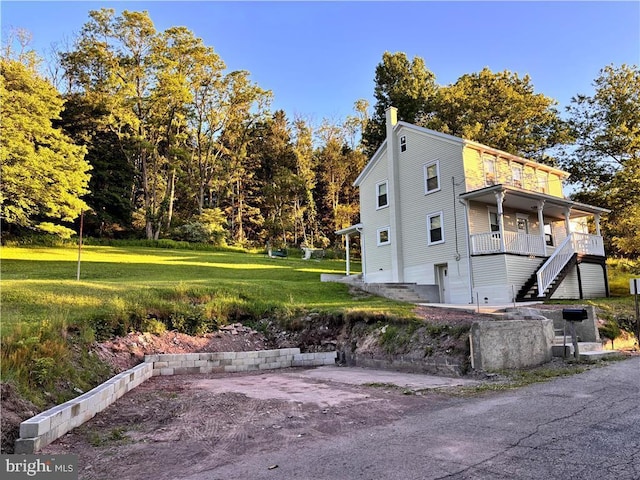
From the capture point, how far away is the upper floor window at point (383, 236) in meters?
22.3

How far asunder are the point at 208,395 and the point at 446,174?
624 inches

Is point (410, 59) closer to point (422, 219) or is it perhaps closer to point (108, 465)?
point (422, 219)

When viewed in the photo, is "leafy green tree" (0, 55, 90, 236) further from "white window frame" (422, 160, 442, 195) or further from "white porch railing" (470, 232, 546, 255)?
"white porch railing" (470, 232, 546, 255)

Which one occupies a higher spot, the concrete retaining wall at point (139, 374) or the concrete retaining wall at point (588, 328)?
the concrete retaining wall at point (588, 328)

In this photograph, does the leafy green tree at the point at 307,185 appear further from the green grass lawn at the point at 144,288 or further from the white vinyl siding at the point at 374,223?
the white vinyl siding at the point at 374,223

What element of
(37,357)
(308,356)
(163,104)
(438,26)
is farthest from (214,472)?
(163,104)

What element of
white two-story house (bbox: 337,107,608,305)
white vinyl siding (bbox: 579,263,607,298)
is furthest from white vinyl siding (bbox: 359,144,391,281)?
white vinyl siding (bbox: 579,263,607,298)

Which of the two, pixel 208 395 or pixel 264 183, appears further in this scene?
pixel 264 183

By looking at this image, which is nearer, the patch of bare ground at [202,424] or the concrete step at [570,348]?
the patch of bare ground at [202,424]

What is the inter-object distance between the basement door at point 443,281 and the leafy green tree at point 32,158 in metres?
16.0

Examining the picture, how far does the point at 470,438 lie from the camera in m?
4.44

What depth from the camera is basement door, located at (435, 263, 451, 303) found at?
19.1 meters

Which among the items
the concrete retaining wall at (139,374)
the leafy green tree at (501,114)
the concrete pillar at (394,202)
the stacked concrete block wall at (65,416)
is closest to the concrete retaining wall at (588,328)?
the concrete retaining wall at (139,374)

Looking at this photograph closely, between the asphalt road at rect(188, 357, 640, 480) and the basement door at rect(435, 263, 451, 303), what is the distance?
43.0 feet
